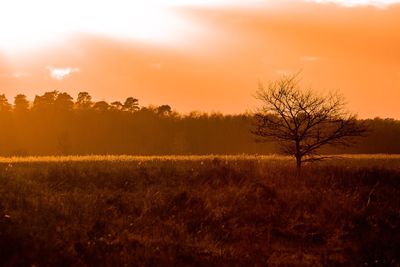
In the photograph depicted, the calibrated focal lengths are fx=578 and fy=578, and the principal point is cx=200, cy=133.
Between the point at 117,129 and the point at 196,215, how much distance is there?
65.9 metres

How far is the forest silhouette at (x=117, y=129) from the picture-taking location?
81250mm

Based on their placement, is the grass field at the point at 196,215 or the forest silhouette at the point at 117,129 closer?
the grass field at the point at 196,215

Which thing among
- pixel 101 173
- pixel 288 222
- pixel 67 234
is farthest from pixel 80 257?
pixel 101 173

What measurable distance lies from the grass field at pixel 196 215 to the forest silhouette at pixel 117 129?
5315 cm

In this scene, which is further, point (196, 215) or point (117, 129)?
point (117, 129)

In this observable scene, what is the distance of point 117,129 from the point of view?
85125 millimetres

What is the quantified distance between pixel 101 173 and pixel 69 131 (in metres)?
61.7

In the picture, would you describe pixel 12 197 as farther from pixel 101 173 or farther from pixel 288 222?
pixel 288 222

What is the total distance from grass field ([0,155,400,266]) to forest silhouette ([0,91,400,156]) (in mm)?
53145

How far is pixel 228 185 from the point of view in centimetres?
2464

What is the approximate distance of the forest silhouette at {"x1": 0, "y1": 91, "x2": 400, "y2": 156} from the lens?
81.2 metres

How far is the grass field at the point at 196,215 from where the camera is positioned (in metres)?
16.2

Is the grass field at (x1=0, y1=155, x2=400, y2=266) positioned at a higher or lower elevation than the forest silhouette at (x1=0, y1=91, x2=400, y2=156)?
lower

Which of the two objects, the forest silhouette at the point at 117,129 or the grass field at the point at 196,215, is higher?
Result: the forest silhouette at the point at 117,129
